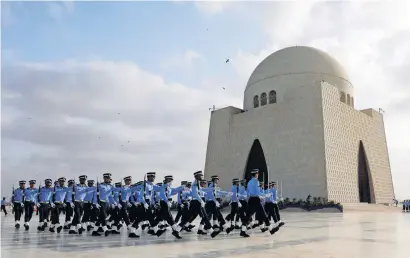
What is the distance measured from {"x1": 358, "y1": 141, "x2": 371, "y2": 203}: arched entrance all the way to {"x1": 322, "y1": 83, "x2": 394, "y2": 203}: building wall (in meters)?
0.35

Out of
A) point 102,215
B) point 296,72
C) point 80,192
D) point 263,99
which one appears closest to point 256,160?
point 263,99

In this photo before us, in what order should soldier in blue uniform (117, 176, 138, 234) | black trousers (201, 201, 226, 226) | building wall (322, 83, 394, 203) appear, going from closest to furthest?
black trousers (201, 201, 226, 226)
soldier in blue uniform (117, 176, 138, 234)
building wall (322, 83, 394, 203)

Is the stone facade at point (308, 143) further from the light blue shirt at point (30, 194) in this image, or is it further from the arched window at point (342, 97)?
the light blue shirt at point (30, 194)

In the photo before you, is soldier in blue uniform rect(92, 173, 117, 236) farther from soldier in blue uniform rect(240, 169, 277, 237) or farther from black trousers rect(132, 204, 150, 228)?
soldier in blue uniform rect(240, 169, 277, 237)

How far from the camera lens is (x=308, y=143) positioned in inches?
1145

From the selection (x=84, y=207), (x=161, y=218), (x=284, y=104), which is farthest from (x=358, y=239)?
(x=284, y=104)

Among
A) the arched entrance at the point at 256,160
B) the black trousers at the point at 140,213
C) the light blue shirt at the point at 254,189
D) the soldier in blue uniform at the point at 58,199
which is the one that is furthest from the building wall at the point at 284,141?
the soldier in blue uniform at the point at 58,199

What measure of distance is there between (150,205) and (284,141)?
21.8m

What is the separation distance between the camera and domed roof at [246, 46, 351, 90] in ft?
114

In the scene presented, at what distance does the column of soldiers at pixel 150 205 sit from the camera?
9758 millimetres

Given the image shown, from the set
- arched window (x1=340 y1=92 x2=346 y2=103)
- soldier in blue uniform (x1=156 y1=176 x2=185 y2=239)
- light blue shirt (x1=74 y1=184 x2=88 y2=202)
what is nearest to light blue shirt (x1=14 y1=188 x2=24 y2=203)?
light blue shirt (x1=74 y1=184 x2=88 y2=202)

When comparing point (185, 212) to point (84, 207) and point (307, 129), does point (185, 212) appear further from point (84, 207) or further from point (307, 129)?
point (307, 129)

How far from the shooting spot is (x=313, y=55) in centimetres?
3569

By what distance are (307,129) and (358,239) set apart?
21530 mm
